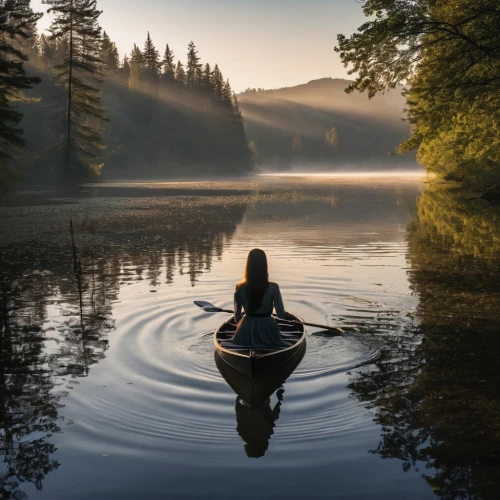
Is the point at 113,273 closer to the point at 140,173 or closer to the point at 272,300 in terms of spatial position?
the point at 272,300

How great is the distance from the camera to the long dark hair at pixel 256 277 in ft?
33.2

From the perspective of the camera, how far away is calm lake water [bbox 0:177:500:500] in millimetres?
6906

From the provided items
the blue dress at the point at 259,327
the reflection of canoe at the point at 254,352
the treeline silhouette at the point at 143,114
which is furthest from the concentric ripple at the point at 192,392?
A: the treeline silhouette at the point at 143,114

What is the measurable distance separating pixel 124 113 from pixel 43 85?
30.5 metres

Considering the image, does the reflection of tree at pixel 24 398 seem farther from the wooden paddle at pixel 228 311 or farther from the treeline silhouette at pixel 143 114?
the treeline silhouette at pixel 143 114

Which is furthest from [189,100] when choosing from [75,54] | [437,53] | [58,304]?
[58,304]

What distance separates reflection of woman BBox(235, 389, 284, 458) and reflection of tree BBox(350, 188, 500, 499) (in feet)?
4.43

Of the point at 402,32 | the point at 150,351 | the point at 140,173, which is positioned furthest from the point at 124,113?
the point at 150,351

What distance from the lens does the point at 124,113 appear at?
13812 centimetres

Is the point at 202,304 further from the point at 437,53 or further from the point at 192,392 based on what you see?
the point at 437,53

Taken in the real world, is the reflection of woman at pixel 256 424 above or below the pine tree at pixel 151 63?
below

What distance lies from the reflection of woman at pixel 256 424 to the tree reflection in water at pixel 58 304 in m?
2.25

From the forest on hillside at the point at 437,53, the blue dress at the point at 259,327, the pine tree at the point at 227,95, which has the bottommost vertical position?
the blue dress at the point at 259,327

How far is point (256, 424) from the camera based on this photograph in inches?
329
